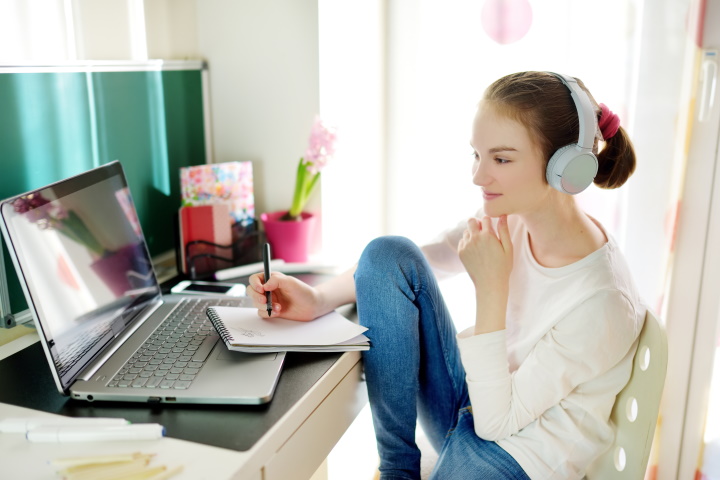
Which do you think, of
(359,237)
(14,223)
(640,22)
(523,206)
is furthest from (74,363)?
(640,22)

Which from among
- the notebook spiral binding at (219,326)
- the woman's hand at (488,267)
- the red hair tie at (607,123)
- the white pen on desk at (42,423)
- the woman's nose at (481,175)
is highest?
the red hair tie at (607,123)

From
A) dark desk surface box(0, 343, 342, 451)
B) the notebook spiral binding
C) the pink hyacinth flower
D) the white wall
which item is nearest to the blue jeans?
dark desk surface box(0, 343, 342, 451)

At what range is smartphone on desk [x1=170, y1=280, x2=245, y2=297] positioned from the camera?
1.39 m

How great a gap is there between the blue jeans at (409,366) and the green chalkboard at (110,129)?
0.61 meters

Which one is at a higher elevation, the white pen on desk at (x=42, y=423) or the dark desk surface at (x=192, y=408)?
the white pen on desk at (x=42, y=423)

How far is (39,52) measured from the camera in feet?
4.05

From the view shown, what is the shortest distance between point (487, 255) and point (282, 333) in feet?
1.18

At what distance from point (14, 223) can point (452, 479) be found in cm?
Answer: 75

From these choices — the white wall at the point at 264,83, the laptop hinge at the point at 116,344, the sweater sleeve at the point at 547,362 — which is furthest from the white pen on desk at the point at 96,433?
the white wall at the point at 264,83

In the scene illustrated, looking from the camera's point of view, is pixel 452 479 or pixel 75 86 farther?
pixel 75 86

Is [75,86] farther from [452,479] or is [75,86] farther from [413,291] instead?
[452,479]

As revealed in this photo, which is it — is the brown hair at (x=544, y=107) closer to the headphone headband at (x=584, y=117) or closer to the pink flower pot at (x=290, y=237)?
the headphone headband at (x=584, y=117)

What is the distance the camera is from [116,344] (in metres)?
1.07

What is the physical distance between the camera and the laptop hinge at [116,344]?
0.96m
